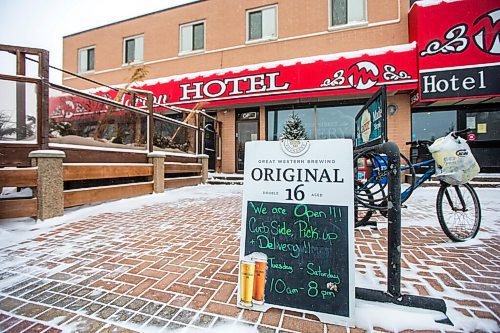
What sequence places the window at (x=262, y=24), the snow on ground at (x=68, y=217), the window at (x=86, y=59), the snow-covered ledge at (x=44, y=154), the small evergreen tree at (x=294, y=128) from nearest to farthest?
the snow on ground at (x=68, y=217) < the snow-covered ledge at (x=44, y=154) < the small evergreen tree at (x=294, y=128) < the window at (x=262, y=24) < the window at (x=86, y=59)

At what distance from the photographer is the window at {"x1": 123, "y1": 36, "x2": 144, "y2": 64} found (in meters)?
12.5

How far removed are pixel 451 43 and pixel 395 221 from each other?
822 cm

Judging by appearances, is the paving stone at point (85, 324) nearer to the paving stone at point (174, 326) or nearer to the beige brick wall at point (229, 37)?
the paving stone at point (174, 326)

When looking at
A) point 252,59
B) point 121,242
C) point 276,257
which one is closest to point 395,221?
point 276,257

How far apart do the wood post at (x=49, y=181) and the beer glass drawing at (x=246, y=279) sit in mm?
3768

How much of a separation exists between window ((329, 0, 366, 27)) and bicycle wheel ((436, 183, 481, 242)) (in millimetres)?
8345

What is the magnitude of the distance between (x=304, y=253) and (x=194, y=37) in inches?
478

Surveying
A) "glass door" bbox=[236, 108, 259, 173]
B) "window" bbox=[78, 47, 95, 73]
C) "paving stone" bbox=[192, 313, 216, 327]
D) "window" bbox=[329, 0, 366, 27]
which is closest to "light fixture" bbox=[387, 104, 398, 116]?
"window" bbox=[329, 0, 366, 27]

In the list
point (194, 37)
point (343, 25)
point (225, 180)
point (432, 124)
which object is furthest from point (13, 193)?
point (432, 124)

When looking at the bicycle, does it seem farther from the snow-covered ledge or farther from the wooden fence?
the wooden fence

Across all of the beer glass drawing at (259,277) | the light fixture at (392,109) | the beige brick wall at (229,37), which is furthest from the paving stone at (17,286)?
the beige brick wall at (229,37)

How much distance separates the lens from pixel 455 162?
282 centimetres

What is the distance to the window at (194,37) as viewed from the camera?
1142 cm

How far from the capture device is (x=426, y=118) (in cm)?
888
